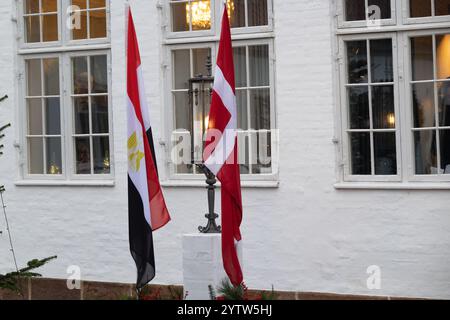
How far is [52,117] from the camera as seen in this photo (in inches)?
442

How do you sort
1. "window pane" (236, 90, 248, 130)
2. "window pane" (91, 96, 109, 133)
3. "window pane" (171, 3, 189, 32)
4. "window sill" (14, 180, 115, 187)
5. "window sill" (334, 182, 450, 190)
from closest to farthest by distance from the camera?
"window sill" (334, 182, 450, 190) → "window pane" (236, 90, 248, 130) → "window pane" (171, 3, 189, 32) → "window sill" (14, 180, 115, 187) → "window pane" (91, 96, 109, 133)

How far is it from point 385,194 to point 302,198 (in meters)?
0.87

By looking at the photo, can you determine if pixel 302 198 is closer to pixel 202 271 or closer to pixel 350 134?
pixel 350 134

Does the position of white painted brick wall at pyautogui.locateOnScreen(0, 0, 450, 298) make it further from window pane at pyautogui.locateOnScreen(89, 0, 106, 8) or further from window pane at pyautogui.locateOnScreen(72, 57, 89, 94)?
window pane at pyautogui.locateOnScreen(72, 57, 89, 94)

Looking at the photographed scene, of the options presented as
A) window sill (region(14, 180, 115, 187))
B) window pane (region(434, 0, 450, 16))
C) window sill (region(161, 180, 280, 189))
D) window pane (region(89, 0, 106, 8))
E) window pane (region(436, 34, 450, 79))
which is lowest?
window sill (region(161, 180, 280, 189))

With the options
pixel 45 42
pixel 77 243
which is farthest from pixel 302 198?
pixel 45 42

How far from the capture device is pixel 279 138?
9.93 m

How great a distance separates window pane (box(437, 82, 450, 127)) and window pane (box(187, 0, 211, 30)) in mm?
2607

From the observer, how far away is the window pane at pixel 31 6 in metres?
11.3

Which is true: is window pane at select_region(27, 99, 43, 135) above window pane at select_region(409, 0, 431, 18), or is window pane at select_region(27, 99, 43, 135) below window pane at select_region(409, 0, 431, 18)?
below

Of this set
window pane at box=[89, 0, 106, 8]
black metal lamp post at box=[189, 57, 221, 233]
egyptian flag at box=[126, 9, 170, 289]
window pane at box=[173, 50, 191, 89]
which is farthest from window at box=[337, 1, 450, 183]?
window pane at box=[89, 0, 106, 8]

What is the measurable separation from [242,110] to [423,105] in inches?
75.5

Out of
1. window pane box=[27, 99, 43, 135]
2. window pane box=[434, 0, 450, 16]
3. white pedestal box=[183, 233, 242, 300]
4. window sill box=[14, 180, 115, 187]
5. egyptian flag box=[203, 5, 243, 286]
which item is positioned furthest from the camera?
window pane box=[27, 99, 43, 135]

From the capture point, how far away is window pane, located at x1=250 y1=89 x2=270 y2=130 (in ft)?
33.2
